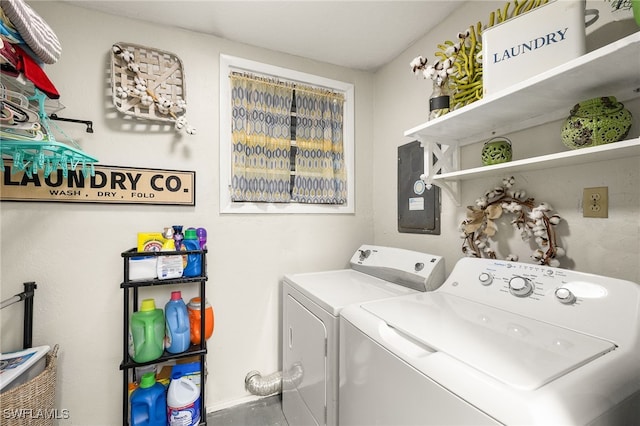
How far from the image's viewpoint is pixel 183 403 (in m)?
1.50

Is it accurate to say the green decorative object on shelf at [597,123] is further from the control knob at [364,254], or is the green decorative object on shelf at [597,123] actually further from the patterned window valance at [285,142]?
the patterned window valance at [285,142]

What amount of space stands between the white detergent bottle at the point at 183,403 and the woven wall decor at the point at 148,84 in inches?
59.6

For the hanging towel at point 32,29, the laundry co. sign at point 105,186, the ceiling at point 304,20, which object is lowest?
the laundry co. sign at point 105,186

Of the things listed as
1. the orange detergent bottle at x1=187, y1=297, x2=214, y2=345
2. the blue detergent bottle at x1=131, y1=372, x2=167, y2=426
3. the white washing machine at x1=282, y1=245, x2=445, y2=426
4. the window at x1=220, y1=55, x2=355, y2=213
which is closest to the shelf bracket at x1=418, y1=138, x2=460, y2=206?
the white washing machine at x1=282, y1=245, x2=445, y2=426

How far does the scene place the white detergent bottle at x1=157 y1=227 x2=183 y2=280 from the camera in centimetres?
146

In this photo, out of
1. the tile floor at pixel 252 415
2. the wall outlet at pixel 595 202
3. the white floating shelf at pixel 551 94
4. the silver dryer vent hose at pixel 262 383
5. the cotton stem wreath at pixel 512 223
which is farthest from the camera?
the silver dryer vent hose at pixel 262 383

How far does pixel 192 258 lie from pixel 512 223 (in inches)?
Result: 66.3

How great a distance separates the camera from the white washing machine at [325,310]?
1244 mm

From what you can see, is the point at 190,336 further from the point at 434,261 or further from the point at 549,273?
the point at 549,273

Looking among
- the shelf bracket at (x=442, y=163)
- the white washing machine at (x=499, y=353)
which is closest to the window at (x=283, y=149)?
the shelf bracket at (x=442, y=163)

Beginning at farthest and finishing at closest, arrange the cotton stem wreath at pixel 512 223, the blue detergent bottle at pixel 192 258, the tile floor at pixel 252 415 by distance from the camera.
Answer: the tile floor at pixel 252 415 < the blue detergent bottle at pixel 192 258 < the cotton stem wreath at pixel 512 223

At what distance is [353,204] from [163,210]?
1384mm

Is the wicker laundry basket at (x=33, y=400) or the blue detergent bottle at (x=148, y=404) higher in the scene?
the wicker laundry basket at (x=33, y=400)

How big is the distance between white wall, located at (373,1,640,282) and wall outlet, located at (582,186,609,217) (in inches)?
0.6
